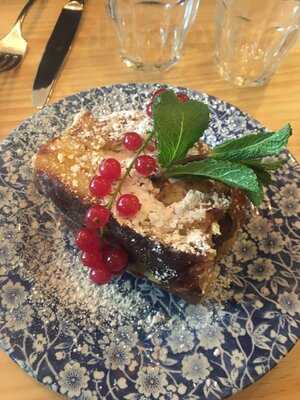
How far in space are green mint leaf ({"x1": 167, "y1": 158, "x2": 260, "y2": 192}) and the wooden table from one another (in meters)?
0.43

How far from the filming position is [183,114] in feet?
2.88

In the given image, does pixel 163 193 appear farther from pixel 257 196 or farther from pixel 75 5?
pixel 75 5

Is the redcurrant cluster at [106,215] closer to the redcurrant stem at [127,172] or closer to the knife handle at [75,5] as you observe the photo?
the redcurrant stem at [127,172]

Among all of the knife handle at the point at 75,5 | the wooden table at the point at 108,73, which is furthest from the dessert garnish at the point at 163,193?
the knife handle at the point at 75,5

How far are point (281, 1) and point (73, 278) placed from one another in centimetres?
93

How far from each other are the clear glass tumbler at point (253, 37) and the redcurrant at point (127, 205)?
662 millimetres

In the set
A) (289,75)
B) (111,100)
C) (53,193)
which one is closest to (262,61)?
(289,75)

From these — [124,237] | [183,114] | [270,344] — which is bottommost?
[270,344]

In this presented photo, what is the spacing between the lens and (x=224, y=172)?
33.0 inches

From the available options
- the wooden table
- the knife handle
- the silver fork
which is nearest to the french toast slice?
the wooden table

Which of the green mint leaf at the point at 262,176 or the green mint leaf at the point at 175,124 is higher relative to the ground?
the green mint leaf at the point at 175,124

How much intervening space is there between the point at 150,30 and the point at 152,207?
741 mm

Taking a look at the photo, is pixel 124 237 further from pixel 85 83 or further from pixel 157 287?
pixel 85 83

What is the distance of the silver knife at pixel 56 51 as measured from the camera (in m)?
1.30
